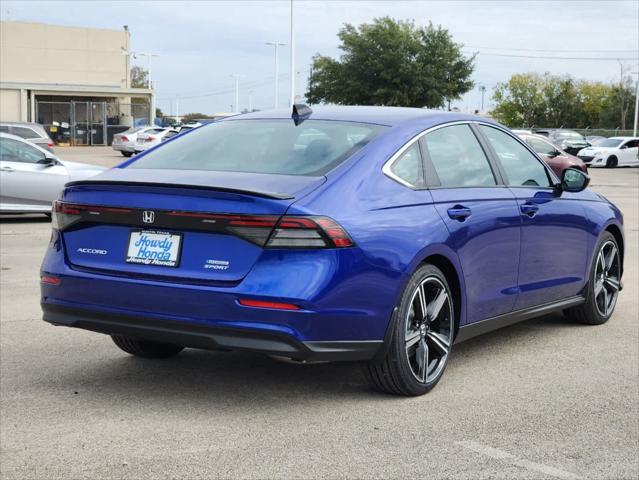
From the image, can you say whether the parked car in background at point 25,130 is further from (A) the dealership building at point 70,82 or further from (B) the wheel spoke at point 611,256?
(A) the dealership building at point 70,82

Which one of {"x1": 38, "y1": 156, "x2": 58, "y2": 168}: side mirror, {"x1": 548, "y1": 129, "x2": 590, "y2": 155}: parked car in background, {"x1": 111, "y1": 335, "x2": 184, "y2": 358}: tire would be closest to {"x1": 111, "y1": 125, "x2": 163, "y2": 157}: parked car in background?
{"x1": 548, "y1": 129, "x2": 590, "y2": 155}: parked car in background

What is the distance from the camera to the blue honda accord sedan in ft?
15.3

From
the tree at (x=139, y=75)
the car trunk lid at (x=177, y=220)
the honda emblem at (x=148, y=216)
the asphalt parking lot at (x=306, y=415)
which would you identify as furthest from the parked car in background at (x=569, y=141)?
the tree at (x=139, y=75)

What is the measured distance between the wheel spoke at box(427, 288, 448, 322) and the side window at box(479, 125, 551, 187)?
1255mm

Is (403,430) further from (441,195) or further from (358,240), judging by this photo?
(441,195)

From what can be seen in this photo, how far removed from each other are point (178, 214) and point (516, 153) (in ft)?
9.54

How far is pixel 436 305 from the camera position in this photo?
5449 mm

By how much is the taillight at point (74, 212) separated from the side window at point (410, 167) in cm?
148

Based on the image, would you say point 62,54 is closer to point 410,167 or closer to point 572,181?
point 572,181

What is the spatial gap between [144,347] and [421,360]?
179cm

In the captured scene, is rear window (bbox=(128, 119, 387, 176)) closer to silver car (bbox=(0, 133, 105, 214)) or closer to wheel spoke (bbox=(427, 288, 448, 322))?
wheel spoke (bbox=(427, 288, 448, 322))

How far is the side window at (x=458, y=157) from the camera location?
576 centimetres

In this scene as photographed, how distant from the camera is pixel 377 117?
19.1 ft

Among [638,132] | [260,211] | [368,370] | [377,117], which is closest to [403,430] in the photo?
[368,370]
